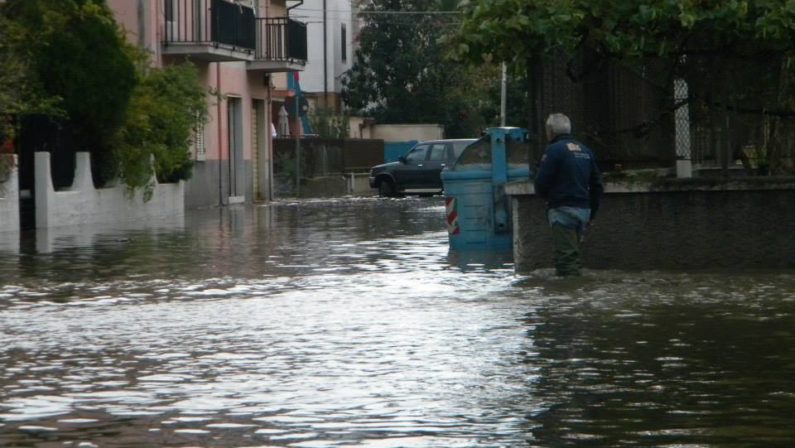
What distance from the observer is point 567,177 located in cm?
1535

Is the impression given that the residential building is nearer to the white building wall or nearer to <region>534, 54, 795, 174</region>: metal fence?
the white building wall

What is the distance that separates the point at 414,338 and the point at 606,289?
3.61 metres

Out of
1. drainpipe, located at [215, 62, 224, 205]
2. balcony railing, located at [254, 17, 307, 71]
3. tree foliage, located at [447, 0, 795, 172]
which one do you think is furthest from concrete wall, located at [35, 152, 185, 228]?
tree foliage, located at [447, 0, 795, 172]

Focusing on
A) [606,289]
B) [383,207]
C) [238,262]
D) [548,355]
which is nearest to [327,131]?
[383,207]

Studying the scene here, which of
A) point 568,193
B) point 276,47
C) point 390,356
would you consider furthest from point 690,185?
point 276,47

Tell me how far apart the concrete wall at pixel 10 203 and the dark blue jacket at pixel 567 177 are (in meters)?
13.4

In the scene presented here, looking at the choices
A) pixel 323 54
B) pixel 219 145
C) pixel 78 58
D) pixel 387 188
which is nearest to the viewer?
pixel 78 58

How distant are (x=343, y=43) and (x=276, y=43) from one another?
28605mm

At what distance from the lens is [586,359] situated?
33.3 ft

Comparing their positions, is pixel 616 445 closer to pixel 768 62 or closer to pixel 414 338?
pixel 414 338

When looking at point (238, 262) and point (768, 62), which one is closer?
point (768, 62)

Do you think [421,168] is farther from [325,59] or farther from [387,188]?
[325,59]

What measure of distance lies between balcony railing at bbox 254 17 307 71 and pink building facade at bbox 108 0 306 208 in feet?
0.09

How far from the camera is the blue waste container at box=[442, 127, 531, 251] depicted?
66.2 feet
